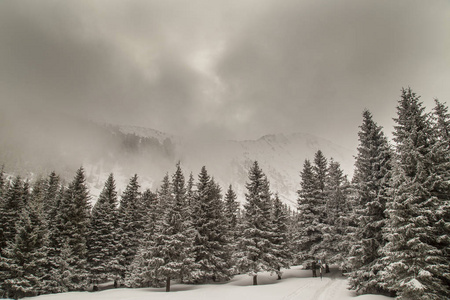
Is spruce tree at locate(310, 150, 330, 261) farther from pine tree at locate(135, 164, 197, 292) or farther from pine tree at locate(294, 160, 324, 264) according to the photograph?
pine tree at locate(135, 164, 197, 292)

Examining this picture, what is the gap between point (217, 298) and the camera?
2138 centimetres

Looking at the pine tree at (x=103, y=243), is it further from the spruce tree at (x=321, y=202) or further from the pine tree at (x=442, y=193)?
the pine tree at (x=442, y=193)

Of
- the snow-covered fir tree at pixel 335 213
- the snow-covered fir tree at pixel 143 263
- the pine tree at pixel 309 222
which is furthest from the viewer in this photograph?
the pine tree at pixel 309 222

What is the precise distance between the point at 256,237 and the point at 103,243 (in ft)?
68.7

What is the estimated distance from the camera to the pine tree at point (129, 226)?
115ft

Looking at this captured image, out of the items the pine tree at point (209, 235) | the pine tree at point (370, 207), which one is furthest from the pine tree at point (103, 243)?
the pine tree at point (370, 207)

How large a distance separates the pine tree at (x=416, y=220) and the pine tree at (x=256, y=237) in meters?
14.0

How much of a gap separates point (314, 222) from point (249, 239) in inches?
374

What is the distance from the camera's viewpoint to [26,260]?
86.8ft

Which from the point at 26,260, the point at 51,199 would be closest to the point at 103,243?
the point at 26,260

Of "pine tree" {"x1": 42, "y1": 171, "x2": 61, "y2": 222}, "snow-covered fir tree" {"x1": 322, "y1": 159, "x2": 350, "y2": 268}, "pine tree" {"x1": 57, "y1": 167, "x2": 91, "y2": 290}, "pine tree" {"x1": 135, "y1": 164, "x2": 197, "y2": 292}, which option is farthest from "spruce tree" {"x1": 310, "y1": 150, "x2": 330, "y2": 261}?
"pine tree" {"x1": 42, "y1": 171, "x2": 61, "y2": 222}

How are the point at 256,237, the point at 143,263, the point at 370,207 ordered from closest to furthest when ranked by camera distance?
the point at 370,207 → the point at 256,237 → the point at 143,263

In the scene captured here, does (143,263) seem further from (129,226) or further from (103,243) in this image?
(129,226)

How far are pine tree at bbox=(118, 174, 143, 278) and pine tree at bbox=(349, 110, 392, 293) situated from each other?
27.9 metres
